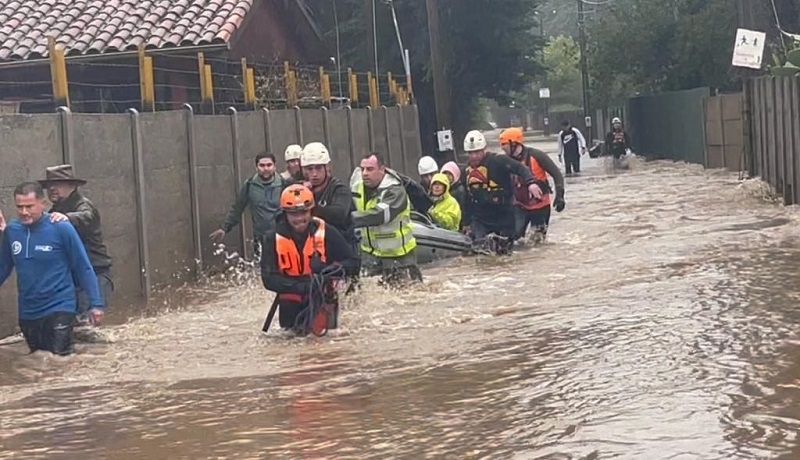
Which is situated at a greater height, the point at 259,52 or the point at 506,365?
the point at 259,52

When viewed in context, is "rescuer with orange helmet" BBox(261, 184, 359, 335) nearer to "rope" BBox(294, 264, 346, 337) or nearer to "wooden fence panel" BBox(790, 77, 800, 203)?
"rope" BBox(294, 264, 346, 337)

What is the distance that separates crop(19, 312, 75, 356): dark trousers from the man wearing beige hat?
76cm

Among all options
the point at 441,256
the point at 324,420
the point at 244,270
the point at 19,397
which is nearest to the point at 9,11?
the point at 244,270

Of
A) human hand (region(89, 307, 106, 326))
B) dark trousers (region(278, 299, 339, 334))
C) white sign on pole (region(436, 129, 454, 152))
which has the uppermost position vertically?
white sign on pole (region(436, 129, 454, 152))

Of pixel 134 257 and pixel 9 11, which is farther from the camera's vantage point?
pixel 9 11

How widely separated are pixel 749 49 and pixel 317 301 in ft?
51.6

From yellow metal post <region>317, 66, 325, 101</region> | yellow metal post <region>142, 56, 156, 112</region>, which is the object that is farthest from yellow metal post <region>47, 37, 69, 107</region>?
yellow metal post <region>317, 66, 325, 101</region>

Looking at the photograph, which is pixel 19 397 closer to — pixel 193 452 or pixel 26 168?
pixel 193 452

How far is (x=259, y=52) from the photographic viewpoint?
27.9 metres

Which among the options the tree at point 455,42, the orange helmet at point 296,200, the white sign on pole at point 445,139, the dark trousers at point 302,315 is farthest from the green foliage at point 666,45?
the orange helmet at point 296,200

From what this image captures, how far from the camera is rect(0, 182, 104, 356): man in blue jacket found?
976 centimetres

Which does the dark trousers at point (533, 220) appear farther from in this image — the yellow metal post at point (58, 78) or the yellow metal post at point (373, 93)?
the yellow metal post at point (373, 93)

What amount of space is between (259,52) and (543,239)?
12.3m

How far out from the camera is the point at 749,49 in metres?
24.0
